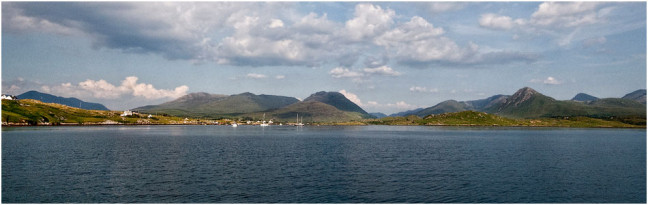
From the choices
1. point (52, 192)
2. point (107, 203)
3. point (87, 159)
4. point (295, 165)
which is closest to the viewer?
point (107, 203)

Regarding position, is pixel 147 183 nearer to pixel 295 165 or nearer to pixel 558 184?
pixel 295 165

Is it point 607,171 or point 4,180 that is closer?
point 4,180

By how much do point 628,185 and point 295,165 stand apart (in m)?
54.5

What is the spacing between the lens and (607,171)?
70500 millimetres

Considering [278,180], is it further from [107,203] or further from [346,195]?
[107,203]

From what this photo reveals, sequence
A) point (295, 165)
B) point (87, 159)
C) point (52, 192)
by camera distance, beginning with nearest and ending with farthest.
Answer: point (52, 192)
point (295, 165)
point (87, 159)

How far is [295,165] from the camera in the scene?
75.4 meters

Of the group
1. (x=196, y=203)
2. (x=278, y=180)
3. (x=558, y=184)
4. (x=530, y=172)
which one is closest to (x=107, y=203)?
(x=196, y=203)

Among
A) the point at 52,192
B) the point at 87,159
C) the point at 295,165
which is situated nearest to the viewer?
the point at 52,192

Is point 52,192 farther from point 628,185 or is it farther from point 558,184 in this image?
point 628,185

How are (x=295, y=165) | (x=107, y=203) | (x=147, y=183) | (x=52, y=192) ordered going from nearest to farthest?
(x=107, y=203) → (x=52, y=192) → (x=147, y=183) → (x=295, y=165)

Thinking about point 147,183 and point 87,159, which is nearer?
point 147,183

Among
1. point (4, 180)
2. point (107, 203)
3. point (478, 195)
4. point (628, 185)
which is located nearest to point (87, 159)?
point (4, 180)

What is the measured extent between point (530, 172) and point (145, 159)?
77607 mm
